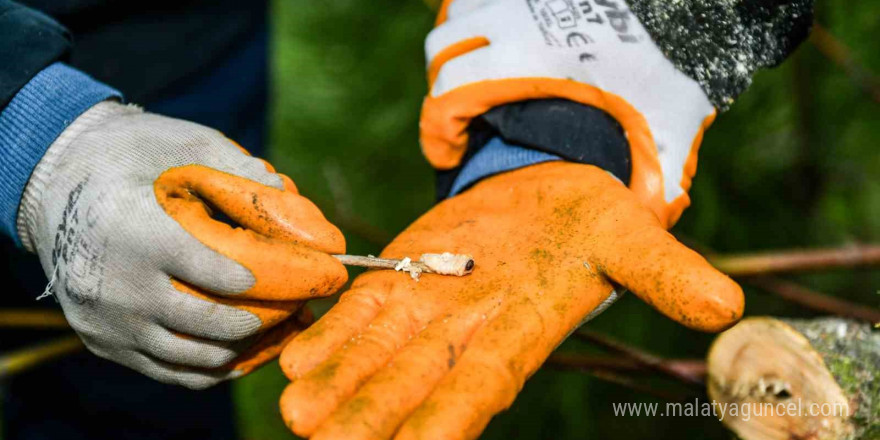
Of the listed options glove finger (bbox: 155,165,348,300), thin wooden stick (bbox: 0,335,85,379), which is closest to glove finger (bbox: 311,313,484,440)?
glove finger (bbox: 155,165,348,300)

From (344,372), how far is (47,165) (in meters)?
0.59

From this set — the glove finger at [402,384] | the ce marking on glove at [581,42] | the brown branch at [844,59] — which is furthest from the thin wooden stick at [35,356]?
the brown branch at [844,59]

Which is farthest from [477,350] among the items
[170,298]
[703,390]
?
[703,390]

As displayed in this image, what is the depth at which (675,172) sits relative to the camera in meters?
1.06

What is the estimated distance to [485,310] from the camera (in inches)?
35.1

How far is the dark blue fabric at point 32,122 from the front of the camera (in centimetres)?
97

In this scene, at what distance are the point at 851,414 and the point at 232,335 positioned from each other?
0.98 meters

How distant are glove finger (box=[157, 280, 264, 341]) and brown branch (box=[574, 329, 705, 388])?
72 cm

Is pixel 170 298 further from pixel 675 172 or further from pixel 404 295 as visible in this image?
pixel 675 172

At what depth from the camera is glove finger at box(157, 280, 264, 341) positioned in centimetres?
89

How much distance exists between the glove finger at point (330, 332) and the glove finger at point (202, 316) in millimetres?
102

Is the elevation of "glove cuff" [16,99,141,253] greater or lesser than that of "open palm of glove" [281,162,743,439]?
greater

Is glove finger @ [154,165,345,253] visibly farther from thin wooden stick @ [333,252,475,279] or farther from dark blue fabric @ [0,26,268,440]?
dark blue fabric @ [0,26,268,440]

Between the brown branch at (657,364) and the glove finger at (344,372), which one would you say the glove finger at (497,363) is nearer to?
the glove finger at (344,372)
